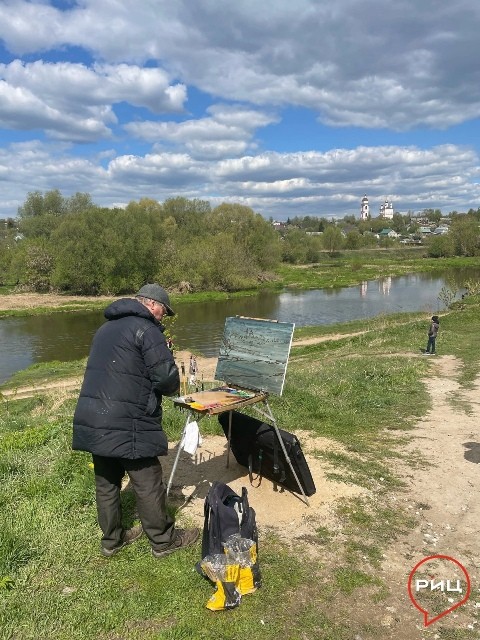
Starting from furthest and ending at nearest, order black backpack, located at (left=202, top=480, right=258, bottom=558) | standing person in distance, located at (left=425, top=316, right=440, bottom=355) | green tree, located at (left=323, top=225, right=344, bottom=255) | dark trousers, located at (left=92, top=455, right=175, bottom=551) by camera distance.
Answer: green tree, located at (left=323, top=225, right=344, bottom=255), standing person in distance, located at (left=425, top=316, right=440, bottom=355), dark trousers, located at (left=92, top=455, right=175, bottom=551), black backpack, located at (left=202, top=480, right=258, bottom=558)

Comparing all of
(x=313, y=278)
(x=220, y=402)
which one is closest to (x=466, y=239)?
(x=313, y=278)

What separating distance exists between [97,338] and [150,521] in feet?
5.52

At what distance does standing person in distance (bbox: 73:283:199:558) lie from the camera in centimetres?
411

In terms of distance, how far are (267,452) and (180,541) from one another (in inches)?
61.0

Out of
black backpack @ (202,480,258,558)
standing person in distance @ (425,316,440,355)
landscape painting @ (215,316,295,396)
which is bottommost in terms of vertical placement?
standing person in distance @ (425,316,440,355)

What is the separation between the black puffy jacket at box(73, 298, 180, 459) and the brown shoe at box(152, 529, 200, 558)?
90 cm

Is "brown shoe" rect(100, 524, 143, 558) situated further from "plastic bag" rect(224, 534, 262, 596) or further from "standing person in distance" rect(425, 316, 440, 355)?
"standing person in distance" rect(425, 316, 440, 355)

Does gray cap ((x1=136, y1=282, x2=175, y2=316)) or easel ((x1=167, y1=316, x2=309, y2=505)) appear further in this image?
easel ((x1=167, y1=316, x2=309, y2=505))

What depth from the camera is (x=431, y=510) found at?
5.27 m

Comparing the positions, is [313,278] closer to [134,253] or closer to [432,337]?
[134,253]

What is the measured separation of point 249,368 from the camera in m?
5.68

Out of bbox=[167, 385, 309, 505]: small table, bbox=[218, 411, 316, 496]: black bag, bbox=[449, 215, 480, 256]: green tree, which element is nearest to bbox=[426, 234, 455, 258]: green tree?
bbox=[449, 215, 480, 256]: green tree

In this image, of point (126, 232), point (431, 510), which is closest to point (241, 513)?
point (431, 510)

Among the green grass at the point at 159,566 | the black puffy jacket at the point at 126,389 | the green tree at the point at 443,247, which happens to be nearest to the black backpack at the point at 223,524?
the green grass at the point at 159,566
